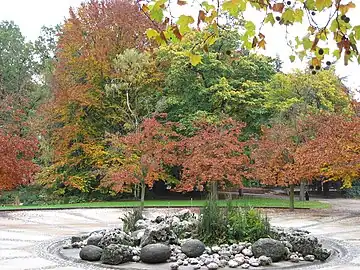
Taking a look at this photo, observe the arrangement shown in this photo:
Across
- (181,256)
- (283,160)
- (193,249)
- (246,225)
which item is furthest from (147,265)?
(283,160)

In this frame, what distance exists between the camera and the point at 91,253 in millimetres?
8375

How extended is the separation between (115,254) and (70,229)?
17.8 feet

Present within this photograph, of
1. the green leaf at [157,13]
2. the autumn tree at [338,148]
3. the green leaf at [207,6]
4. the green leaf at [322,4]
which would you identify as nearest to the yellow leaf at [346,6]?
the green leaf at [322,4]

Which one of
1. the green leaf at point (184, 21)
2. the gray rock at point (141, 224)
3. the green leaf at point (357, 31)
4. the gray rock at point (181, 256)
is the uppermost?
the green leaf at point (184, 21)

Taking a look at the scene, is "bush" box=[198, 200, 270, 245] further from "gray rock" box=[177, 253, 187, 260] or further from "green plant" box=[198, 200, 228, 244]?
"gray rock" box=[177, 253, 187, 260]

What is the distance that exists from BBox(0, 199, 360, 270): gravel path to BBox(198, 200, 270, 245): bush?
5.27ft

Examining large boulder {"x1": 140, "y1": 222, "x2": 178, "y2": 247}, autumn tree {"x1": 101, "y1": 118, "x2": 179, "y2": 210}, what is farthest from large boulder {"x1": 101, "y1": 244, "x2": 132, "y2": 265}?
autumn tree {"x1": 101, "y1": 118, "x2": 179, "y2": 210}

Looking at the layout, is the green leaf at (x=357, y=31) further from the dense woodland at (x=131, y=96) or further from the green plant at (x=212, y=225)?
the dense woodland at (x=131, y=96)

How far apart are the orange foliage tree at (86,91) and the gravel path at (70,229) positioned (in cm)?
656

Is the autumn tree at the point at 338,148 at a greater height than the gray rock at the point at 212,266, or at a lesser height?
greater

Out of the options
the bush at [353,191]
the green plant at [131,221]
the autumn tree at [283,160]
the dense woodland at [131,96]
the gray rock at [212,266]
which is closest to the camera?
the gray rock at [212,266]

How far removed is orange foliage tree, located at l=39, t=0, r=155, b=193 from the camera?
2481cm

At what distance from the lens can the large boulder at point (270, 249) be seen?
327 inches

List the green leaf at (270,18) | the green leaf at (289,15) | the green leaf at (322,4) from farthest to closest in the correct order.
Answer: the green leaf at (270,18), the green leaf at (289,15), the green leaf at (322,4)
